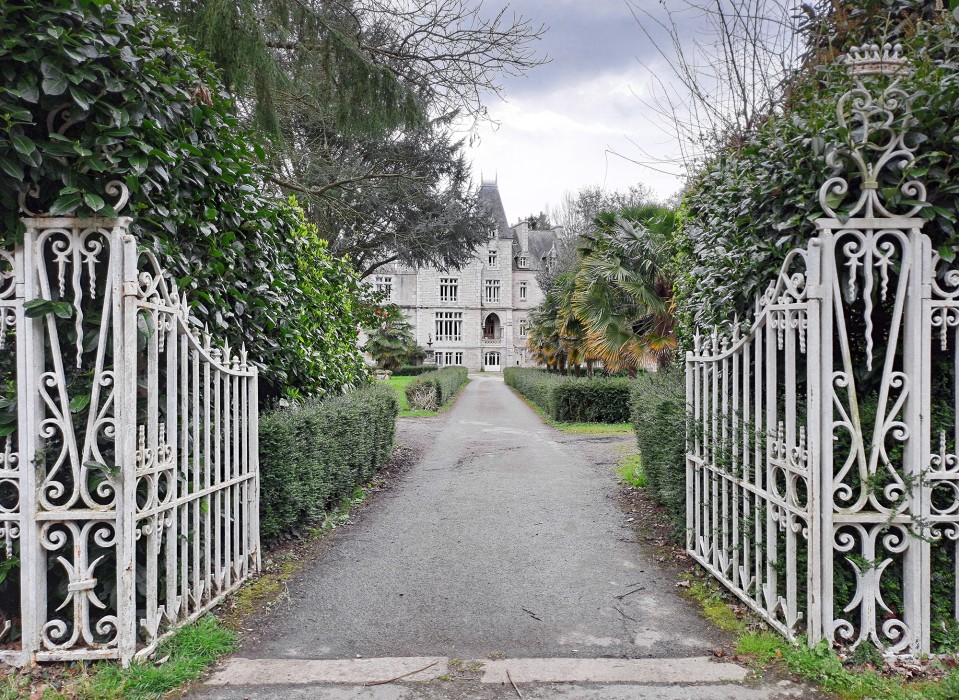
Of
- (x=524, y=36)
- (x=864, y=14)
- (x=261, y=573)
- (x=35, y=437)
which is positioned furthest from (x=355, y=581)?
(x=864, y=14)

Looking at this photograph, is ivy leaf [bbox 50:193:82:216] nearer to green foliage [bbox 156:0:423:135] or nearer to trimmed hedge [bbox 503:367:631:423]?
green foliage [bbox 156:0:423:135]

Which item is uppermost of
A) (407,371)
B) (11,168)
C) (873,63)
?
(873,63)

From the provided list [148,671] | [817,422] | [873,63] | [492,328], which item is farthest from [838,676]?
[492,328]

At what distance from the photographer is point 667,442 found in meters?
5.89

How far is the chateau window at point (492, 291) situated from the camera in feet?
201

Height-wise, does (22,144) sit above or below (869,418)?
above

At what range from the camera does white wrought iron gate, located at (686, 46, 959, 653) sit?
10.5ft

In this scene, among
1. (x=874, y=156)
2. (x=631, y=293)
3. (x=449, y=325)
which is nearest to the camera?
(x=874, y=156)

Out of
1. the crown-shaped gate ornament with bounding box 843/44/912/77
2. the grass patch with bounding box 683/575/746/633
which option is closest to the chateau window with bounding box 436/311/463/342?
the grass patch with bounding box 683/575/746/633

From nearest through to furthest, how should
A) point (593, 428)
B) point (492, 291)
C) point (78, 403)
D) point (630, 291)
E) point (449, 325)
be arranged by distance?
point (78, 403), point (630, 291), point (593, 428), point (449, 325), point (492, 291)

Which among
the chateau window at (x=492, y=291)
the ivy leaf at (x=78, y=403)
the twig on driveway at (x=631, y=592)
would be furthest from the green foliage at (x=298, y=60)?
the chateau window at (x=492, y=291)

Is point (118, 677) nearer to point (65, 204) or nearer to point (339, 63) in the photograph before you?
point (65, 204)

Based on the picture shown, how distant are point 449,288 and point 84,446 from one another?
186ft

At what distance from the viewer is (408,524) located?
6.37 metres
